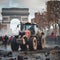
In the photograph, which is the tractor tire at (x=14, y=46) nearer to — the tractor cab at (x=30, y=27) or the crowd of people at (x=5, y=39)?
the crowd of people at (x=5, y=39)

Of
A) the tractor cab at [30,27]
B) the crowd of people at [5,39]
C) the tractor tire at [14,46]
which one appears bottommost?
the tractor tire at [14,46]

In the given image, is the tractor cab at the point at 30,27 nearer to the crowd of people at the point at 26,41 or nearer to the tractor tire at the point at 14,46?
the crowd of people at the point at 26,41

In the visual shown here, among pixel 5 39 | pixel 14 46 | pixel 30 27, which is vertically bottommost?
pixel 14 46

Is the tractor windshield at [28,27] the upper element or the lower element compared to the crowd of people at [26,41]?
upper

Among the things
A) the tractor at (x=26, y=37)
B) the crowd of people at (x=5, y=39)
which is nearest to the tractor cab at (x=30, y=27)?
the tractor at (x=26, y=37)

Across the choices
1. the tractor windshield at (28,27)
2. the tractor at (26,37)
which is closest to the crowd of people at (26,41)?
the tractor at (26,37)

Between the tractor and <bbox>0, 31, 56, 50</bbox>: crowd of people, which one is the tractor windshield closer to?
the tractor

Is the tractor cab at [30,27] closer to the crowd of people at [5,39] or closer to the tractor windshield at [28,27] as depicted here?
the tractor windshield at [28,27]

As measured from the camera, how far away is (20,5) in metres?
3.40

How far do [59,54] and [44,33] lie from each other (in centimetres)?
42

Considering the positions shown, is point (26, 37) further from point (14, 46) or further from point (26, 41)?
point (14, 46)

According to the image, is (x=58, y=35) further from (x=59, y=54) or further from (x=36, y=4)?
(x=36, y=4)

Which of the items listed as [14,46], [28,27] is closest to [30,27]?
[28,27]

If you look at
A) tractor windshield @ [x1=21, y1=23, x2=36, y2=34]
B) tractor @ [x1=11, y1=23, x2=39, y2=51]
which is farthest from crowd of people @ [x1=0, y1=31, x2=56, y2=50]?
tractor windshield @ [x1=21, y1=23, x2=36, y2=34]
